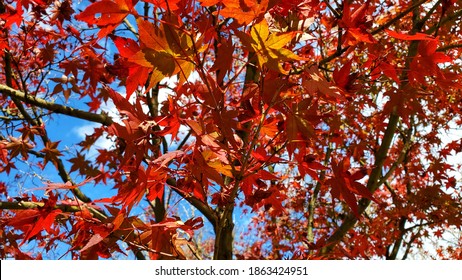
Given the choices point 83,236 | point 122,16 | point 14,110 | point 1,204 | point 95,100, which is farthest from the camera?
point 14,110

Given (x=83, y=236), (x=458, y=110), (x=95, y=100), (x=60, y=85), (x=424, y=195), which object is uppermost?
(x=458, y=110)

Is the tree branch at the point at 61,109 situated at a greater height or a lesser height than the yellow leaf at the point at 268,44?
greater

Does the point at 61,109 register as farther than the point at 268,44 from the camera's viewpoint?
Yes

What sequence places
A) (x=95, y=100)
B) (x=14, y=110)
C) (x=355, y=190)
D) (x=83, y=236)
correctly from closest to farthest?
(x=355, y=190) < (x=83, y=236) < (x=95, y=100) < (x=14, y=110)

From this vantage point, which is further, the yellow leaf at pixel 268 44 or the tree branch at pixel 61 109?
the tree branch at pixel 61 109

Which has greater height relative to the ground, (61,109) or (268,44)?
(61,109)

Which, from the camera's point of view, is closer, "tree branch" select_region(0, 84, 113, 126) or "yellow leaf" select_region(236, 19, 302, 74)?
"yellow leaf" select_region(236, 19, 302, 74)

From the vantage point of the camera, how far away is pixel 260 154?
1362 mm

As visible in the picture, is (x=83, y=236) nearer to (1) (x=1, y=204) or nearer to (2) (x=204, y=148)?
(2) (x=204, y=148)

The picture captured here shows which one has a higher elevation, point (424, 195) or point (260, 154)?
point (424, 195)

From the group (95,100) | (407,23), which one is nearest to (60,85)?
(95,100)

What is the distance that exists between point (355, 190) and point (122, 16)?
35.6 inches

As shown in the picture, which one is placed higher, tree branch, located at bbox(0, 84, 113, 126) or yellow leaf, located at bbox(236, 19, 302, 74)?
tree branch, located at bbox(0, 84, 113, 126)

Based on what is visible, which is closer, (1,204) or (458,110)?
(1,204)
